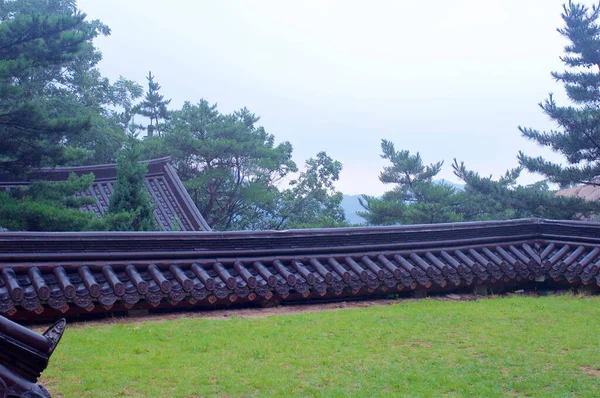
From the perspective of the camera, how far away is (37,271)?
5.23m

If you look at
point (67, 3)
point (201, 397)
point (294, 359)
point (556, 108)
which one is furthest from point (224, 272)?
point (67, 3)

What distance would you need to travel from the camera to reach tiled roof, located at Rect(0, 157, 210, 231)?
1163 cm

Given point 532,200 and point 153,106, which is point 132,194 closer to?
point 532,200

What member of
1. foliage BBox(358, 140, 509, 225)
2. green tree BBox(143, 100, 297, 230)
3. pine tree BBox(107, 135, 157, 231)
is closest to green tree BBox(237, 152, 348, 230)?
green tree BBox(143, 100, 297, 230)

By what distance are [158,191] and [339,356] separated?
9351mm

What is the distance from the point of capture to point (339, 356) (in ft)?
14.0

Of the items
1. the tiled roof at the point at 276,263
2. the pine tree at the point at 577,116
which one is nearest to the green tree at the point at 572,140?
the pine tree at the point at 577,116

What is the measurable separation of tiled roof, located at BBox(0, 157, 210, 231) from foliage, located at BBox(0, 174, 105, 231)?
1.05 meters

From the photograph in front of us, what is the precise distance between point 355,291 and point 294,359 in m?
2.38

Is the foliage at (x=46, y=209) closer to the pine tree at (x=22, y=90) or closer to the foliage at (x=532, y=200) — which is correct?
the pine tree at (x=22, y=90)

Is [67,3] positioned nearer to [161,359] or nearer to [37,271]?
[37,271]

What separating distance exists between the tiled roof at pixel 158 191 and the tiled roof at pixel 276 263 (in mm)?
5040

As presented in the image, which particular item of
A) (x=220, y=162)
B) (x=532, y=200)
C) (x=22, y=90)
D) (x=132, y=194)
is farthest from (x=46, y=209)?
(x=220, y=162)

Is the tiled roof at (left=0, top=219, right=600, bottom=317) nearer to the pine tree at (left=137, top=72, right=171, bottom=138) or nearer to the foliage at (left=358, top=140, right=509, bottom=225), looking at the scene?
the foliage at (left=358, top=140, right=509, bottom=225)
